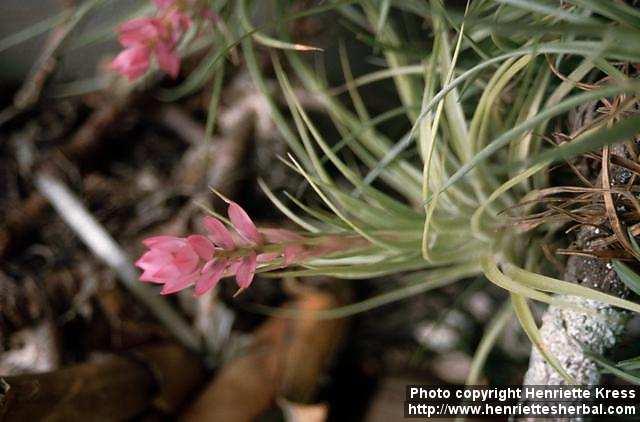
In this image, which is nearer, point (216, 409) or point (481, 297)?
point (216, 409)

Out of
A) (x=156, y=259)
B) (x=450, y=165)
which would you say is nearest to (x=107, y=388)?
(x=156, y=259)

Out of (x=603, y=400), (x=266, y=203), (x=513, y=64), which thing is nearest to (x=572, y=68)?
(x=513, y=64)

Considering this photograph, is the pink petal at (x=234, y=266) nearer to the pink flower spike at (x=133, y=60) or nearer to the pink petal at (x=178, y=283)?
the pink petal at (x=178, y=283)

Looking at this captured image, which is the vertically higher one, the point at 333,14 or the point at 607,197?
the point at 333,14

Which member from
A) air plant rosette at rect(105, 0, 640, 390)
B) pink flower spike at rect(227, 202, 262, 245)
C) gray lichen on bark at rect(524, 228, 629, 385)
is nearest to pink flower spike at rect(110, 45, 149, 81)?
air plant rosette at rect(105, 0, 640, 390)

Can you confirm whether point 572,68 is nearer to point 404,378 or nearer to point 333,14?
point 333,14

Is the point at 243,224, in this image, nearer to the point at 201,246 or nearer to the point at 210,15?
the point at 201,246
